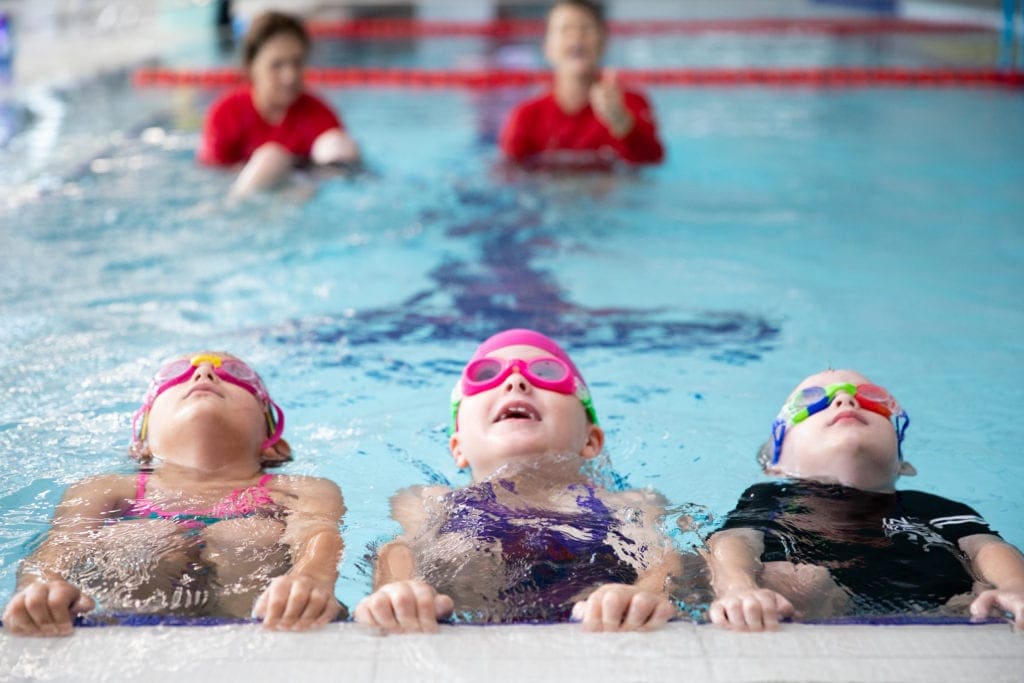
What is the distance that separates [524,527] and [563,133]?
4790mm

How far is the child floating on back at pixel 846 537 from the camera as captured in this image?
2344 mm

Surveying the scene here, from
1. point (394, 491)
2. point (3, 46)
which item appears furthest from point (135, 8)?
point (394, 491)

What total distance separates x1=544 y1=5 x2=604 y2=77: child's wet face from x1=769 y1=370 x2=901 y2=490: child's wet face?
433cm

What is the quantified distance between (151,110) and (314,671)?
8.16 metres

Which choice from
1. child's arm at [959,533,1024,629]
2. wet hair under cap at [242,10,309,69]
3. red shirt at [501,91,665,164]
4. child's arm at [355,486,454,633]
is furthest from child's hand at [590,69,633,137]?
child's arm at [355,486,454,633]

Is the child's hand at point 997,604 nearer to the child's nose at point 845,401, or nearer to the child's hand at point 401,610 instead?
the child's nose at point 845,401

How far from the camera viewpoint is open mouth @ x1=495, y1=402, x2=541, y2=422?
2797 mm

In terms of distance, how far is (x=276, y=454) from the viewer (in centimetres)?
310

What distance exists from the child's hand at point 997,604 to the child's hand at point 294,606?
1192mm

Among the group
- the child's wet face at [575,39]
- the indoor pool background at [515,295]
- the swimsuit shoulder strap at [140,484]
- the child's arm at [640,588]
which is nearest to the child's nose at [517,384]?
the child's arm at [640,588]

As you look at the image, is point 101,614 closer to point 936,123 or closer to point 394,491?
point 394,491

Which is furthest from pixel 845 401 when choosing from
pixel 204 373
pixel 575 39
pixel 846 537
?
pixel 575 39

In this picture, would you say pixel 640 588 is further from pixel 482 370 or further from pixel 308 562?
pixel 482 370

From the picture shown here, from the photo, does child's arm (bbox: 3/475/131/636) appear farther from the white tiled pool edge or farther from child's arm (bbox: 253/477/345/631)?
child's arm (bbox: 253/477/345/631)
